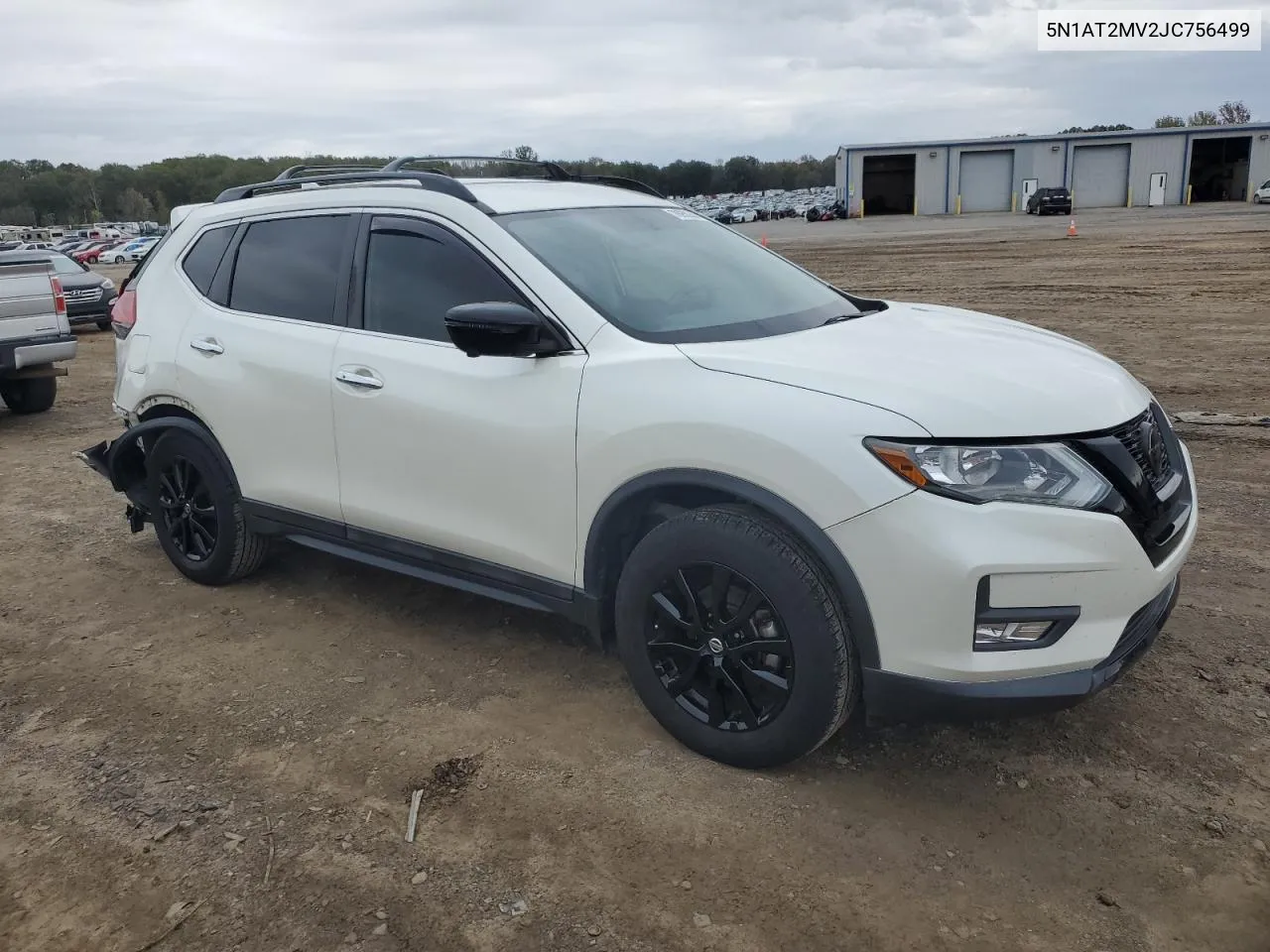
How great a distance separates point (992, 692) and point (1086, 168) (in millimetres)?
66442

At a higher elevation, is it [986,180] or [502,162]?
[986,180]

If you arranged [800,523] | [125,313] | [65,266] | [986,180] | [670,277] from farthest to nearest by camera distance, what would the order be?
[986,180], [65,266], [125,313], [670,277], [800,523]

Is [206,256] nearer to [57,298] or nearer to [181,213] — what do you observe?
[181,213]

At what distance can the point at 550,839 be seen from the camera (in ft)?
9.72

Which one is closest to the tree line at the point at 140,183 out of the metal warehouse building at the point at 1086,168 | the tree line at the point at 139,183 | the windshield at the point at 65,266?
the tree line at the point at 139,183

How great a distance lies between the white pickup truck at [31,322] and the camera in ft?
29.8

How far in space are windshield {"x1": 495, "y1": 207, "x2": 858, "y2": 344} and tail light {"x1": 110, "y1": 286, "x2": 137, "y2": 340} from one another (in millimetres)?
2386

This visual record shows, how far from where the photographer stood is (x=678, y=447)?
3.10 metres

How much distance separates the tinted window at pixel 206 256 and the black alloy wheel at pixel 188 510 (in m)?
0.86

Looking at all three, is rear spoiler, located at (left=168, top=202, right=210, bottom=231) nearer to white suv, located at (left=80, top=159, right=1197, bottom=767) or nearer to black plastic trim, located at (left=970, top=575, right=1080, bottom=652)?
white suv, located at (left=80, top=159, right=1197, bottom=767)

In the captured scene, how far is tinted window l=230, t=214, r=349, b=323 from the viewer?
4.21 metres

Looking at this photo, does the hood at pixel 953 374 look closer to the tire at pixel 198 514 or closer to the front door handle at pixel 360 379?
the front door handle at pixel 360 379

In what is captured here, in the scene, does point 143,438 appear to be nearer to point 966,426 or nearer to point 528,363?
point 528,363

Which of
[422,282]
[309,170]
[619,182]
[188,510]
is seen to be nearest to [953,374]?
[422,282]
